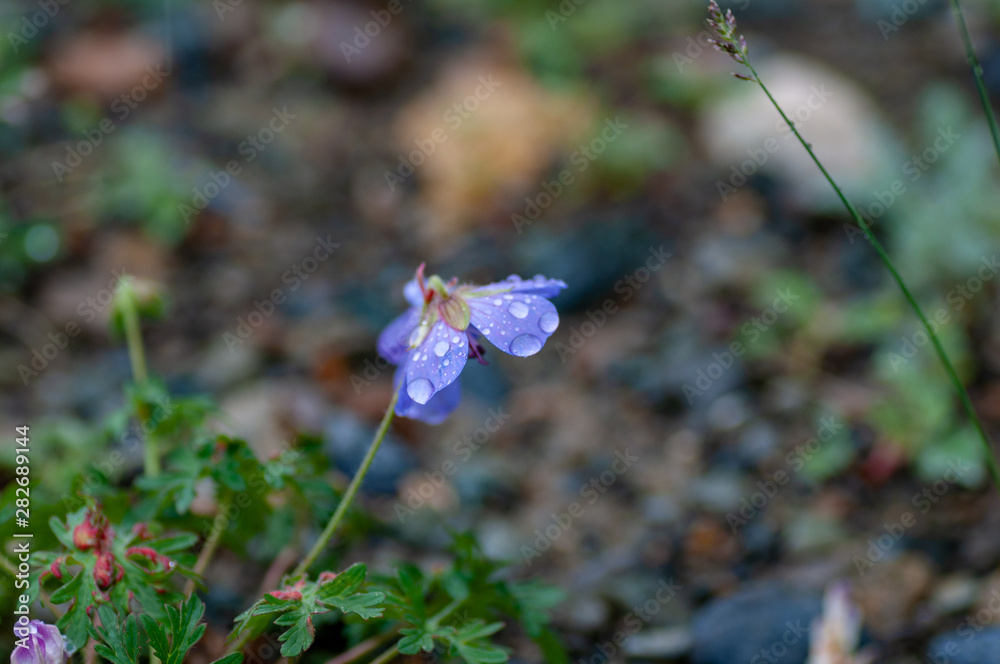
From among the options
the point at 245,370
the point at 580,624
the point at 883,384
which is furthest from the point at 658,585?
the point at 245,370

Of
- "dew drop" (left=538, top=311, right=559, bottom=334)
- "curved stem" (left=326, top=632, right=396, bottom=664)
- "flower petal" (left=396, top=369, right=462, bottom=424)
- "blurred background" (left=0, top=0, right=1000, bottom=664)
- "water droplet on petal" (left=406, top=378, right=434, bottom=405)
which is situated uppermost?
"dew drop" (left=538, top=311, right=559, bottom=334)

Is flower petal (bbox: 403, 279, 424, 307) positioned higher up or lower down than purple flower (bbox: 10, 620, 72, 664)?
higher up

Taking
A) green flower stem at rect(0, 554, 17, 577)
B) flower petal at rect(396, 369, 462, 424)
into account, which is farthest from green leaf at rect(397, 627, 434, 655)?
green flower stem at rect(0, 554, 17, 577)

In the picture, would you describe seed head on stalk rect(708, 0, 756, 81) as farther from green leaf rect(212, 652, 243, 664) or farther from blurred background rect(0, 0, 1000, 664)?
green leaf rect(212, 652, 243, 664)

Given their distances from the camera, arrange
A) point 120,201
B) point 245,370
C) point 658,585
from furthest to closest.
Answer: point 120,201 < point 245,370 < point 658,585

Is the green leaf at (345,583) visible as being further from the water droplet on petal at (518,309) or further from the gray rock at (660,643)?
the gray rock at (660,643)

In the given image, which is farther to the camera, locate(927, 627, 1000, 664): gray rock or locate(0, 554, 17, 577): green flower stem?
locate(927, 627, 1000, 664): gray rock

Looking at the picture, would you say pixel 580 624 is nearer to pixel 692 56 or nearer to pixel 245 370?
pixel 245 370
